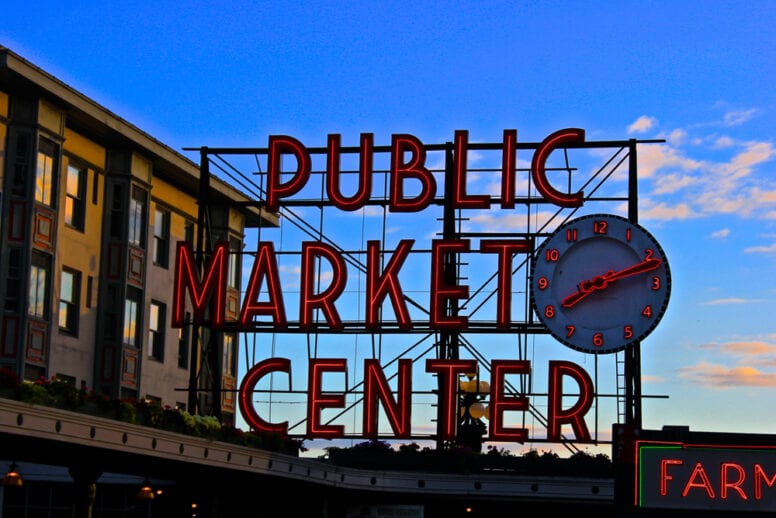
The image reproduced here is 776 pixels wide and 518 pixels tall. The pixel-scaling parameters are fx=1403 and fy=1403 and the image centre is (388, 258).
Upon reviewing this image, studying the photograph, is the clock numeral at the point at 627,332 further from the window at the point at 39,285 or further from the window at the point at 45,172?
the window at the point at 45,172

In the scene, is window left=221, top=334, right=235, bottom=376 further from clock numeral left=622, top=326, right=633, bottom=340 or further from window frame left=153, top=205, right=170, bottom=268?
clock numeral left=622, top=326, right=633, bottom=340

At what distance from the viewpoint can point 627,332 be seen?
46.8 metres

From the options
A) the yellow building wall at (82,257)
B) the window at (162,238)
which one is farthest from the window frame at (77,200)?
the window at (162,238)

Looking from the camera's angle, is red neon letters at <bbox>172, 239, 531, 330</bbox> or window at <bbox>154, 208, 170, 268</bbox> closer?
red neon letters at <bbox>172, 239, 531, 330</bbox>

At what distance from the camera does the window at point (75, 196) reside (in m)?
49.4

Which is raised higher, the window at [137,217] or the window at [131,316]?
the window at [137,217]

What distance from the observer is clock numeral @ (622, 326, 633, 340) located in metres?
46.7

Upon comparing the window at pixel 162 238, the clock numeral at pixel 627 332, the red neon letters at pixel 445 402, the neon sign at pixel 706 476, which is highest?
the window at pixel 162 238

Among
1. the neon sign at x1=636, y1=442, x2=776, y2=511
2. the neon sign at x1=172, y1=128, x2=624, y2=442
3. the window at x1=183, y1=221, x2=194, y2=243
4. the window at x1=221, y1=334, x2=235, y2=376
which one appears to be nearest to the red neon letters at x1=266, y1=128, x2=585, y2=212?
the neon sign at x1=172, y1=128, x2=624, y2=442

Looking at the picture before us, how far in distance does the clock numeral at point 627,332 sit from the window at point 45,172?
19624 millimetres

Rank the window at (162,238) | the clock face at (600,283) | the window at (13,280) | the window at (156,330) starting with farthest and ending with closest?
the window at (162,238) → the window at (156,330) → the clock face at (600,283) → the window at (13,280)

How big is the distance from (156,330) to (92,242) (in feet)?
21.9

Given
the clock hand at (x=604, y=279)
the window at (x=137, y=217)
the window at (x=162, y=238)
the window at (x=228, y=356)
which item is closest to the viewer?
the clock hand at (x=604, y=279)

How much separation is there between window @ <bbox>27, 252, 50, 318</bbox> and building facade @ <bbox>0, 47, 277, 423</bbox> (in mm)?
45
